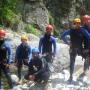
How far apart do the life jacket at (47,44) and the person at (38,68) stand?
65.6 inches

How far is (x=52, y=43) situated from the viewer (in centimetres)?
1230

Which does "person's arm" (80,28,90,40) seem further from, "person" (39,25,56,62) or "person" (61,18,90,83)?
"person" (39,25,56,62)

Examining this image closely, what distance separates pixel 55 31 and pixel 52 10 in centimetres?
168

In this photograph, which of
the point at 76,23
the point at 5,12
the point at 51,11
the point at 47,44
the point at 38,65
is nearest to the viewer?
the point at 38,65

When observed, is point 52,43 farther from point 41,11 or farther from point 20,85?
point 41,11

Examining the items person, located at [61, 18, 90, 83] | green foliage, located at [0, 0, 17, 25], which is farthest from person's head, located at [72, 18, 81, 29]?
green foliage, located at [0, 0, 17, 25]

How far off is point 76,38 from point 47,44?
1049 millimetres

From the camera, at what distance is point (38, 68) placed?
10.6 m

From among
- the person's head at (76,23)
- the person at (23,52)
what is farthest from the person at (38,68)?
the person's head at (76,23)

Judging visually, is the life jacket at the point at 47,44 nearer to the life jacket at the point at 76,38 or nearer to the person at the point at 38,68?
the life jacket at the point at 76,38

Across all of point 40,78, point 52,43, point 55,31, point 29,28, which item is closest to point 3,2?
point 29,28

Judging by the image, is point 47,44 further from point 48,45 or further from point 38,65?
point 38,65

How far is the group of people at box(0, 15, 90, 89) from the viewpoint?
10586 mm

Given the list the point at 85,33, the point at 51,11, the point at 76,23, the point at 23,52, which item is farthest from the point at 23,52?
the point at 51,11
